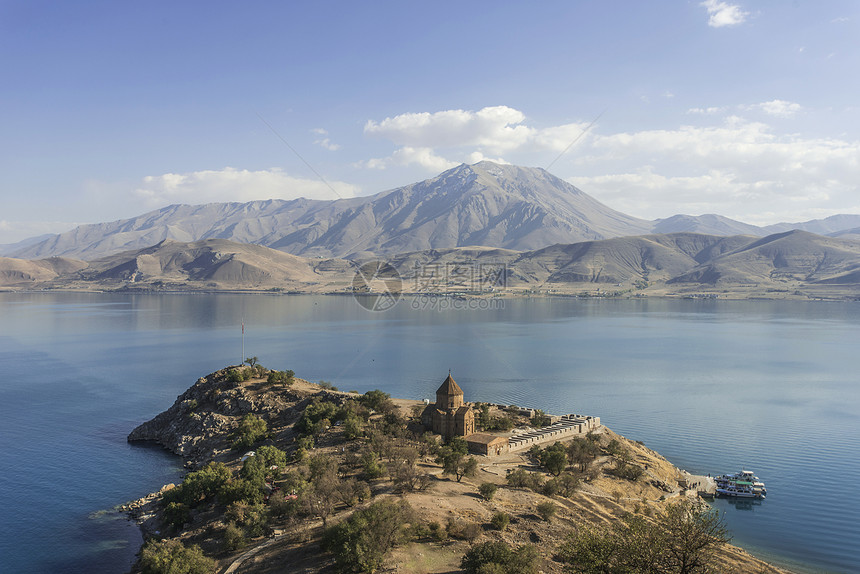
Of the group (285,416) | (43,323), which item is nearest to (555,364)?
(285,416)

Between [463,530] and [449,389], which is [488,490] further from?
[449,389]

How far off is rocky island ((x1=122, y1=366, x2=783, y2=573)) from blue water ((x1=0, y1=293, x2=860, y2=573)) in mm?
4872

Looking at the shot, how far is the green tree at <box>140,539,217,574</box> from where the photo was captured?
1072 inches

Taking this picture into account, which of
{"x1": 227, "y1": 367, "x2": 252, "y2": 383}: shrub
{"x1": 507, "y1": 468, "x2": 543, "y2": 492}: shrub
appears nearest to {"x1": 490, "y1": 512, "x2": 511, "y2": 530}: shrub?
{"x1": 507, "y1": 468, "x2": 543, "y2": 492}: shrub

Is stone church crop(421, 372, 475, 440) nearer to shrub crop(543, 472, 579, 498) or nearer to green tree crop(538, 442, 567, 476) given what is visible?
green tree crop(538, 442, 567, 476)

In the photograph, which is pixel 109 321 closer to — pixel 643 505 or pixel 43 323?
pixel 43 323

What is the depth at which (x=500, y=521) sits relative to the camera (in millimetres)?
29016

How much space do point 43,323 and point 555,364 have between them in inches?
5747

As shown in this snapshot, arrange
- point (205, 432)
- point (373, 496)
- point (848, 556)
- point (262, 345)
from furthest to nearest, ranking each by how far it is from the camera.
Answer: point (262, 345)
point (205, 432)
point (848, 556)
point (373, 496)

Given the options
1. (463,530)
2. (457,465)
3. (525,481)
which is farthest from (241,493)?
A: (525,481)

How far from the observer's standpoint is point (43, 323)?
156000 mm

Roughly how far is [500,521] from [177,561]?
16.7 metres

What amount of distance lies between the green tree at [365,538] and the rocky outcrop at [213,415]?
28.9 m

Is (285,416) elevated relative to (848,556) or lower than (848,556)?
elevated
